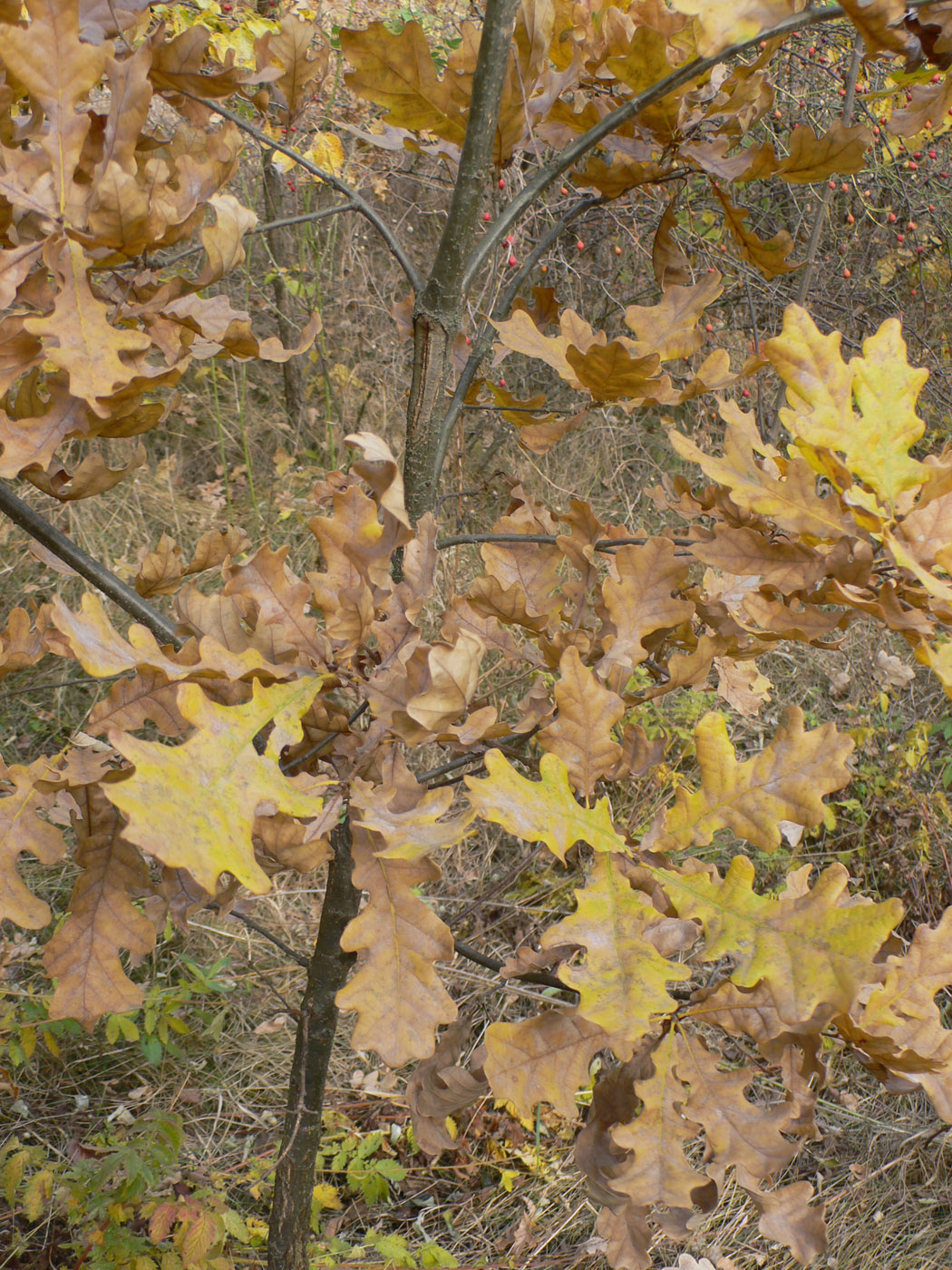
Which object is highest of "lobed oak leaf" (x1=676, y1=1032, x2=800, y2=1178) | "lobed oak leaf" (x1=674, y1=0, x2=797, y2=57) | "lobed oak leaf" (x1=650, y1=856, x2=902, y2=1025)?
"lobed oak leaf" (x1=674, y1=0, x2=797, y2=57)

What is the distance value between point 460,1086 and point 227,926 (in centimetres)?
151

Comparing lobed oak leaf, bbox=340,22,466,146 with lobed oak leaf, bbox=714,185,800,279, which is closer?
lobed oak leaf, bbox=340,22,466,146

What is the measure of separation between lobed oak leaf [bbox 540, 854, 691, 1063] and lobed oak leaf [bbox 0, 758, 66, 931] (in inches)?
12.6

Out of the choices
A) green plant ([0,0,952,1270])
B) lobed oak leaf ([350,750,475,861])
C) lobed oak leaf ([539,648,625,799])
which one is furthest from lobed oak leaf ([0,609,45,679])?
lobed oak leaf ([539,648,625,799])

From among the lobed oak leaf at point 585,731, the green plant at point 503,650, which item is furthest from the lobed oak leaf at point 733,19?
the lobed oak leaf at point 585,731

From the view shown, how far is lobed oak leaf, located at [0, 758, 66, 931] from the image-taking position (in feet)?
1.83

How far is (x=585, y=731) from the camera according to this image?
23.7 inches

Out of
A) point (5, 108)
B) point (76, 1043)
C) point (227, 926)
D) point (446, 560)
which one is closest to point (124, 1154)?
point (76, 1043)

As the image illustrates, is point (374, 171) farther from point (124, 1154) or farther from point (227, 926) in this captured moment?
point (124, 1154)

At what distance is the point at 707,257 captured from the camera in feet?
10.4

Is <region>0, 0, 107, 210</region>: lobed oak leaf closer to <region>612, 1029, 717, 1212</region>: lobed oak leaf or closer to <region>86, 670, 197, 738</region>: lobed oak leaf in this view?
<region>86, 670, 197, 738</region>: lobed oak leaf

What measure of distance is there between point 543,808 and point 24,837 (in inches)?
12.9

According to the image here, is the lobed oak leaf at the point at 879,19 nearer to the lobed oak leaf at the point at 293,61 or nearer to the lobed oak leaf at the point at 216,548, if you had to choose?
the lobed oak leaf at the point at 293,61

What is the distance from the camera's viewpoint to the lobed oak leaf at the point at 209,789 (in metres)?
0.44
